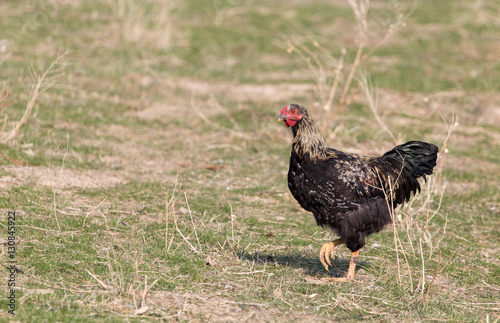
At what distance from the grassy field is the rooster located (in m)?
0.32

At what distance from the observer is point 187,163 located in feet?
29.7

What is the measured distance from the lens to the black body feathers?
5.73 m

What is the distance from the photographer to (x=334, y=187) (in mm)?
5715

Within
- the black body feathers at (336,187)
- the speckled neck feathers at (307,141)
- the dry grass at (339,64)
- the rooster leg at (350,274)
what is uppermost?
the dry grass at (339,64)

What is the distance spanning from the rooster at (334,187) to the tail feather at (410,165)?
0.23 m

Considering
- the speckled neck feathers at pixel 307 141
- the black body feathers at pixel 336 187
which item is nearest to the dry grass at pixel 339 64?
the black body feathers at pixel 336 187

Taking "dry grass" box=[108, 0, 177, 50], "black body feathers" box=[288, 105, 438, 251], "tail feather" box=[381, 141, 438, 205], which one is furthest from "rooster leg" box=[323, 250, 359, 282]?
"dry grass" box=[108, 0, 177, 50]

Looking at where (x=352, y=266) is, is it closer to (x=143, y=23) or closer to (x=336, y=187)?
(x=336, y=187)

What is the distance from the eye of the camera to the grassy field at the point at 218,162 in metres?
5.32

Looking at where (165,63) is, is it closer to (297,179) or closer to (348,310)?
(297,179)

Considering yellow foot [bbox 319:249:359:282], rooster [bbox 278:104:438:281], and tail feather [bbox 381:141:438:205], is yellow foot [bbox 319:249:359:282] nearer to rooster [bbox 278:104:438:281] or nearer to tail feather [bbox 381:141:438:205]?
rooster [bbox 278:104:438:281]

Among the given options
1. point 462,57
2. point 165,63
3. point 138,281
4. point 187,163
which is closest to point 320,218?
point 138,281

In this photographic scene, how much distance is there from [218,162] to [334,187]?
377 cm

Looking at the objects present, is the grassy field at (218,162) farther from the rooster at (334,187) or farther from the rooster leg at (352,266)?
the rooster at (334,187)
